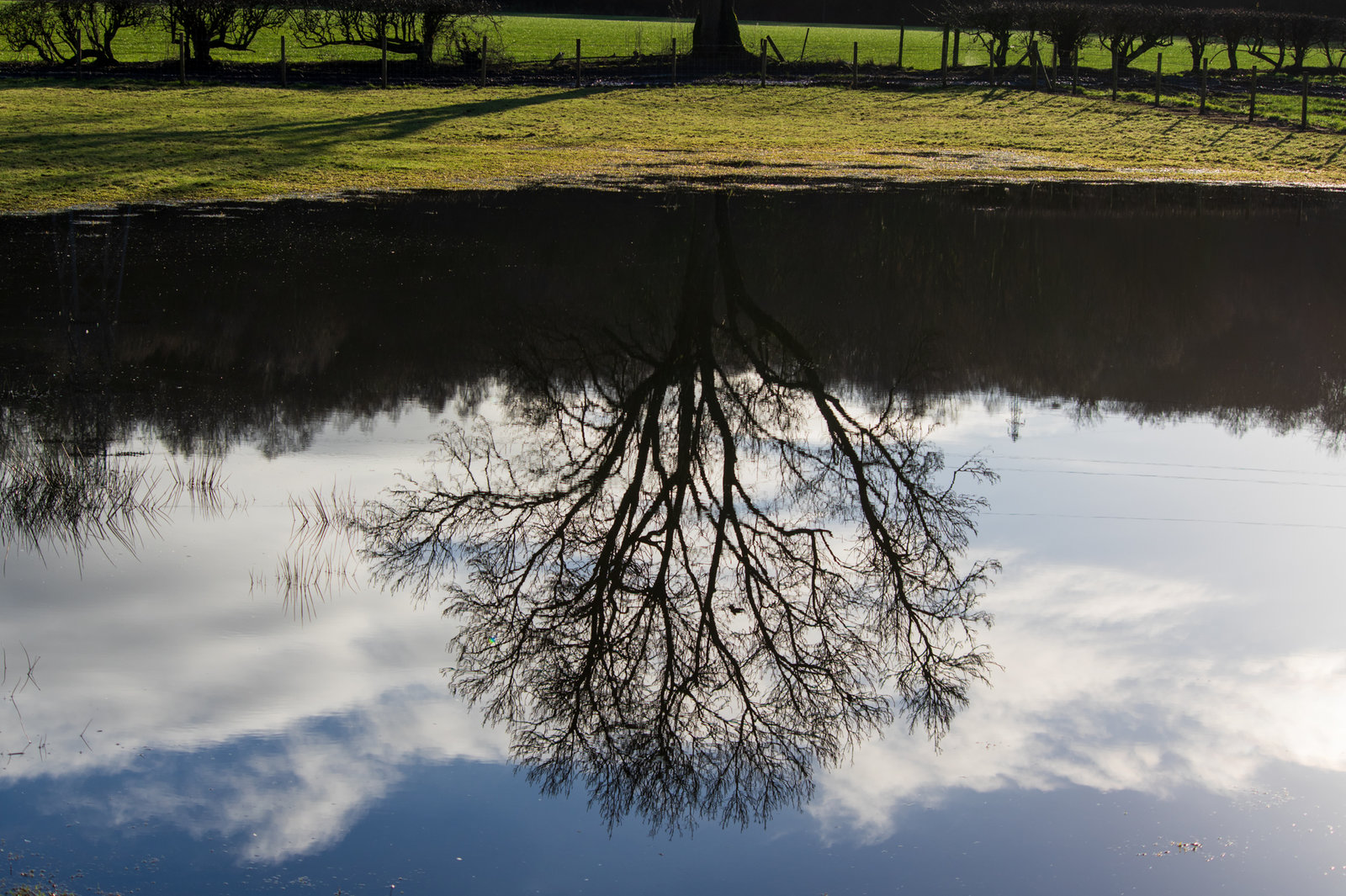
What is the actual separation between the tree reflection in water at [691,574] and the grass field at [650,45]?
32056 mm

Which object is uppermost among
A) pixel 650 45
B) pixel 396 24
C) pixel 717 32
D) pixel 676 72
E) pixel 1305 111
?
pixel 650 45

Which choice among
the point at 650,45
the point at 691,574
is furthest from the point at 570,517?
the point at 650,45

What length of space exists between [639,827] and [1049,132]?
96.4ft

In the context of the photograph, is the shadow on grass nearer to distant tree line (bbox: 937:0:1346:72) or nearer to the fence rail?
the fence rail

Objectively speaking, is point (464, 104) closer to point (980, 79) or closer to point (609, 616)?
point (980, 79)

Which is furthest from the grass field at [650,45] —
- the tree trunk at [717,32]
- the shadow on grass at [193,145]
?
the shadow on grass at [193,145]

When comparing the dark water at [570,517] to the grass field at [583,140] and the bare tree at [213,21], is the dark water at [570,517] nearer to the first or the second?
the grass field at [583,140]

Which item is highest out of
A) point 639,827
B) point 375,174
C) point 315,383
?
point 375,174

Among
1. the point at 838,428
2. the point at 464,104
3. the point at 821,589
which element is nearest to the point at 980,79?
the point at 464,104

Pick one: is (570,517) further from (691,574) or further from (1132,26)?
(1132,26)

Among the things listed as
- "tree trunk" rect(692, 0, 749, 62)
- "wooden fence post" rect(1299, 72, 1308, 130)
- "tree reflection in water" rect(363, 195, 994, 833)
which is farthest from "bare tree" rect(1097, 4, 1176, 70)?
"tree reflection in water" rect(363, 195, 994, 833)

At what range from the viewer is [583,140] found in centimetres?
2886

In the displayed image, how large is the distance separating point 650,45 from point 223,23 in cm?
1756

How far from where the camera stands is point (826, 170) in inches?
1016
